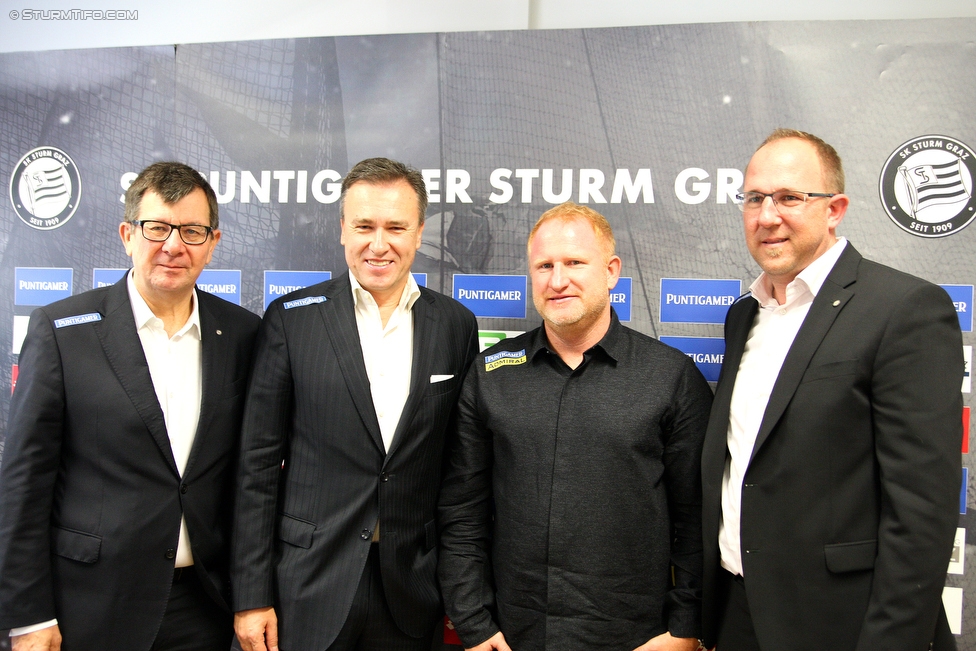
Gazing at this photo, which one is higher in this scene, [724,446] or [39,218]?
[39,218]

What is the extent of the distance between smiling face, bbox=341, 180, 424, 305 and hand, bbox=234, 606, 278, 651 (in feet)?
3.52

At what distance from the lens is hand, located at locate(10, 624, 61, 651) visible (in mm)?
1799

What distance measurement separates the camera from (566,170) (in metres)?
2.66

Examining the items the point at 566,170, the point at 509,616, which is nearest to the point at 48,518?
the point at 509,616

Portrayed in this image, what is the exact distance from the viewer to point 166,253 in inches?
76.4

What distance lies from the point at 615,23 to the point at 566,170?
746mm

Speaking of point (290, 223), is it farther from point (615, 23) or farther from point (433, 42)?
point (615, 23)

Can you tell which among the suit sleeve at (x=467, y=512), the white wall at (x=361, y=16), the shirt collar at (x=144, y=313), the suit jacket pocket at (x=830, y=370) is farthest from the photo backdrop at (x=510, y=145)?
the suit jacket pocket at (x=830, y=370)

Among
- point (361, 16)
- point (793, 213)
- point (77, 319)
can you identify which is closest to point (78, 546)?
point (77, 319)

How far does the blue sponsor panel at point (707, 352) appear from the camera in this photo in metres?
2.58

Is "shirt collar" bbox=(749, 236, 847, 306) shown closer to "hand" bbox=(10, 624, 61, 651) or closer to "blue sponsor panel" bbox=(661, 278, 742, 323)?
"blue sponsor panel" bbox=(661, 278, 742, 323)

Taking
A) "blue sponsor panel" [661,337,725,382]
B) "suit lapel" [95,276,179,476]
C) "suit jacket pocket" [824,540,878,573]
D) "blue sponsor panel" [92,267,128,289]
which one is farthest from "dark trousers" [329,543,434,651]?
"blue sponsor panel" [92,267,128,289]

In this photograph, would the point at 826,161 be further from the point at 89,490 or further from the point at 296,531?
the point at 89,490

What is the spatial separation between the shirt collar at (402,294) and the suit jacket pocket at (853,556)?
1434mm
